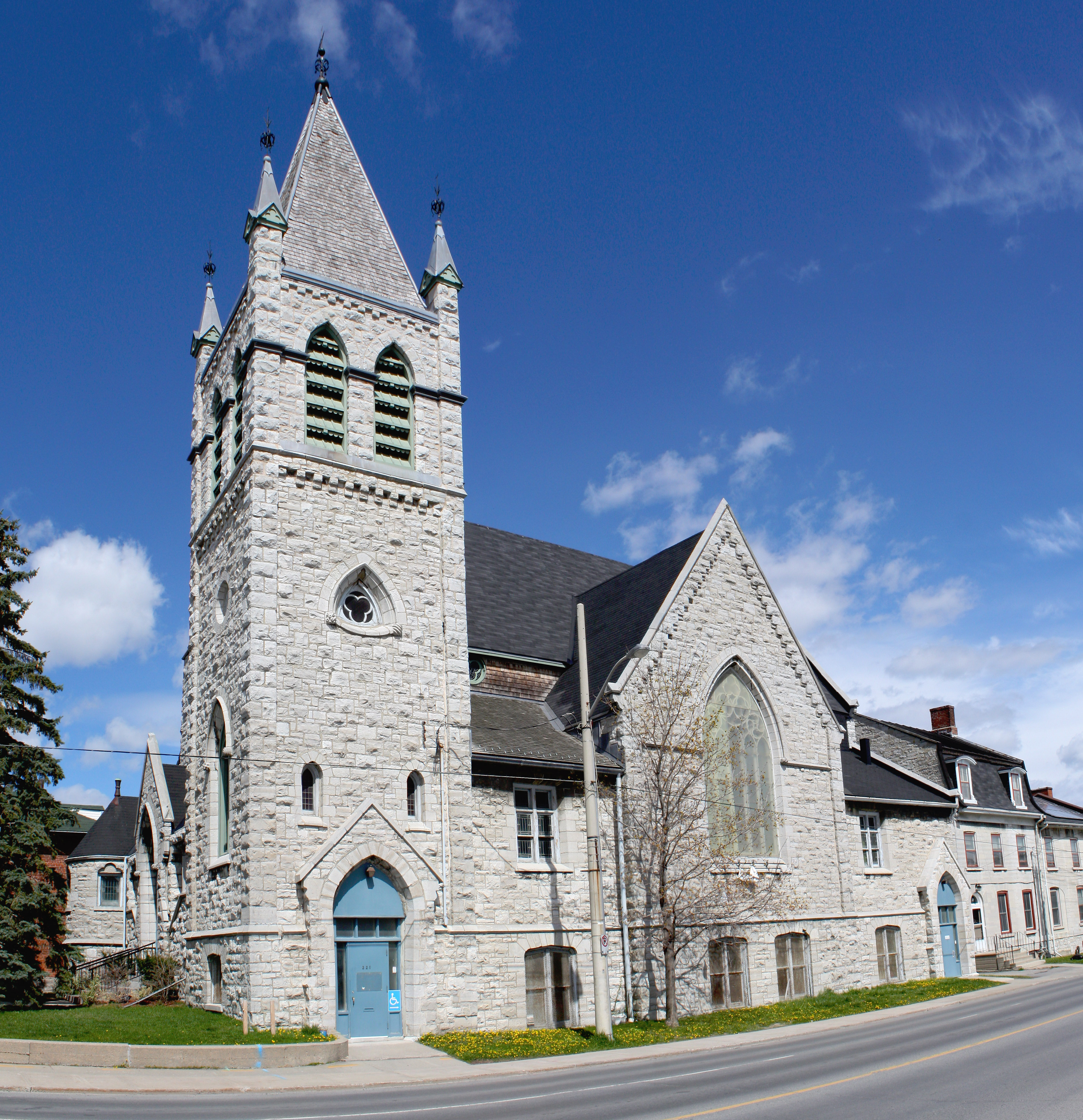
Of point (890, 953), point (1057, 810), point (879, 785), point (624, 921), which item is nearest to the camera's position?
point (624, 921)

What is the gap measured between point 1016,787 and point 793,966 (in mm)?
21622

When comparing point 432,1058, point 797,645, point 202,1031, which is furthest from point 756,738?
point 202,1031

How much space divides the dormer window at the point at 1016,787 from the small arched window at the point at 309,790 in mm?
33051

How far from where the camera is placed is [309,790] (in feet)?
65.5

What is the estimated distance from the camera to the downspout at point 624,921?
2216cm

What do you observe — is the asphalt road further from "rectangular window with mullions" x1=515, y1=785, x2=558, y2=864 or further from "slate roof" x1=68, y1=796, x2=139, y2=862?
"slate roof" x1=68, y1=796, x2=139, y2=862

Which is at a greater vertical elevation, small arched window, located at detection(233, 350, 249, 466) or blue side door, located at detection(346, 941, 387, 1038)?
small arched window, located at detection(233, 350, 249, 466)

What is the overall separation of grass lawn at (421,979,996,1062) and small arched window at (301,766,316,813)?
4.86 m

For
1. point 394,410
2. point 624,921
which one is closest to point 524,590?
point 394,410

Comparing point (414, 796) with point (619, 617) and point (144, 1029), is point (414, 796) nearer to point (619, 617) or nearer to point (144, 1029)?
point (144, 1029)

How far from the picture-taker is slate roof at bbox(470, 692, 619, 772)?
22.3 meters

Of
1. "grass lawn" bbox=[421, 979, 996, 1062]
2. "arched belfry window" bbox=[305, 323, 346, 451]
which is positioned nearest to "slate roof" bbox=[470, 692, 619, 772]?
"grass lawn" bbox=[421, 979, 996, 1062]

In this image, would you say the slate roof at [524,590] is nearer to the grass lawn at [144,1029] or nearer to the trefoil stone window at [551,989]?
the trefoil stone window at [551,989]

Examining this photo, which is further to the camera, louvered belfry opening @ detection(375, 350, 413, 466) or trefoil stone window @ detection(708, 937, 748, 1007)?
trefoil stone window @ detection(708, 937, 748, 1007)
